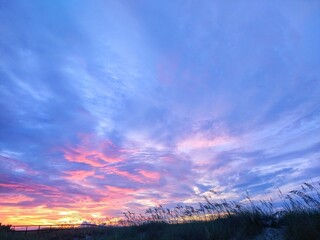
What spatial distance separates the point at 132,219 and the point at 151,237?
5825 mm

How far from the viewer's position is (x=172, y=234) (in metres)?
10.5

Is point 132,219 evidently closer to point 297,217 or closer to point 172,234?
point 172,234

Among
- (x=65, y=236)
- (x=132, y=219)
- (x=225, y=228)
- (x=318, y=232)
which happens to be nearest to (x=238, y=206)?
(x=225, y=228)

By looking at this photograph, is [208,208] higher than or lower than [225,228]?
higher

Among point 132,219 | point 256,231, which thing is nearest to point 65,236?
point 132,219

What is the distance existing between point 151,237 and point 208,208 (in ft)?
10.4

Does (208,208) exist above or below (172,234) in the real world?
above

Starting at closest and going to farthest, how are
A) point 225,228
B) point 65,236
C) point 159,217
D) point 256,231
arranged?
point 256,231 < point 225,228 < point 159,217 < point 65,236

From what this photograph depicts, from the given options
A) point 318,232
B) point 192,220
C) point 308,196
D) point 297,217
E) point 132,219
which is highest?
point 132,219

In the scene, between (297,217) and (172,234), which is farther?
(172,234)

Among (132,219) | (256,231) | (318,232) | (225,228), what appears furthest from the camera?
(132,219)

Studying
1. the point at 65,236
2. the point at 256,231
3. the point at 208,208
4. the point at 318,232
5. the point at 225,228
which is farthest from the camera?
the point at 65,236

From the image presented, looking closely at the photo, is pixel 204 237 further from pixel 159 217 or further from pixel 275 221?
pixel 159 217

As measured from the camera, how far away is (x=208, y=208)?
11.6m
